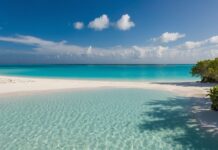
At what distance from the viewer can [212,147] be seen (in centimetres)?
762

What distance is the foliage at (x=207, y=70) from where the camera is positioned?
25897 mm

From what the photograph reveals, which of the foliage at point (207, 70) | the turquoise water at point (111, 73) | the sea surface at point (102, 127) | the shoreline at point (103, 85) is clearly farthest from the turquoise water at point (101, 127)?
the turquoise water at point (111, 73)

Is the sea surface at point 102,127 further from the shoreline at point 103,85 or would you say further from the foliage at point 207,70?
the foliage at point 207,70

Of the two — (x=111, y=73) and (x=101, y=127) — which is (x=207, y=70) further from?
(x=111, y=73)

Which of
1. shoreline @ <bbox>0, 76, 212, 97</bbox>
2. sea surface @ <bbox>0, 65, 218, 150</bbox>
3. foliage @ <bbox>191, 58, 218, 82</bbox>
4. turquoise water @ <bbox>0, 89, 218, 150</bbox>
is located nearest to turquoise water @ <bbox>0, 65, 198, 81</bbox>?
foliage @ <bbox>191, 58, 218, 82</bbox>

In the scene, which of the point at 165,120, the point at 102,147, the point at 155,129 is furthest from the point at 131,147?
the point at 165,120

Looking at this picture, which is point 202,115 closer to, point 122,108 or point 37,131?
point 122,108

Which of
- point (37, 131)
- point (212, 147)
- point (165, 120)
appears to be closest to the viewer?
point (212, 147)

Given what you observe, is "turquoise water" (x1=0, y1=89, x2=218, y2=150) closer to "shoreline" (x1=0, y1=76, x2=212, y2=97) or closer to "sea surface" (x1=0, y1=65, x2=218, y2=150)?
"sea surface" (x1=0, y1=65, x2=218, y2=150)

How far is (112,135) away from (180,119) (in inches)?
174

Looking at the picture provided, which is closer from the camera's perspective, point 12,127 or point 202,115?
point 12,127

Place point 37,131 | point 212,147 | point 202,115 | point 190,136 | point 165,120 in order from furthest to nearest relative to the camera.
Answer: point 202,115 → point 165,120 → point 37,131 → point 190,136 → point 212,147

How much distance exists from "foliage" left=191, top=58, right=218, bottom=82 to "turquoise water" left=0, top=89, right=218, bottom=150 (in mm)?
13471

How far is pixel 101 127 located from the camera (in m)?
10.2
